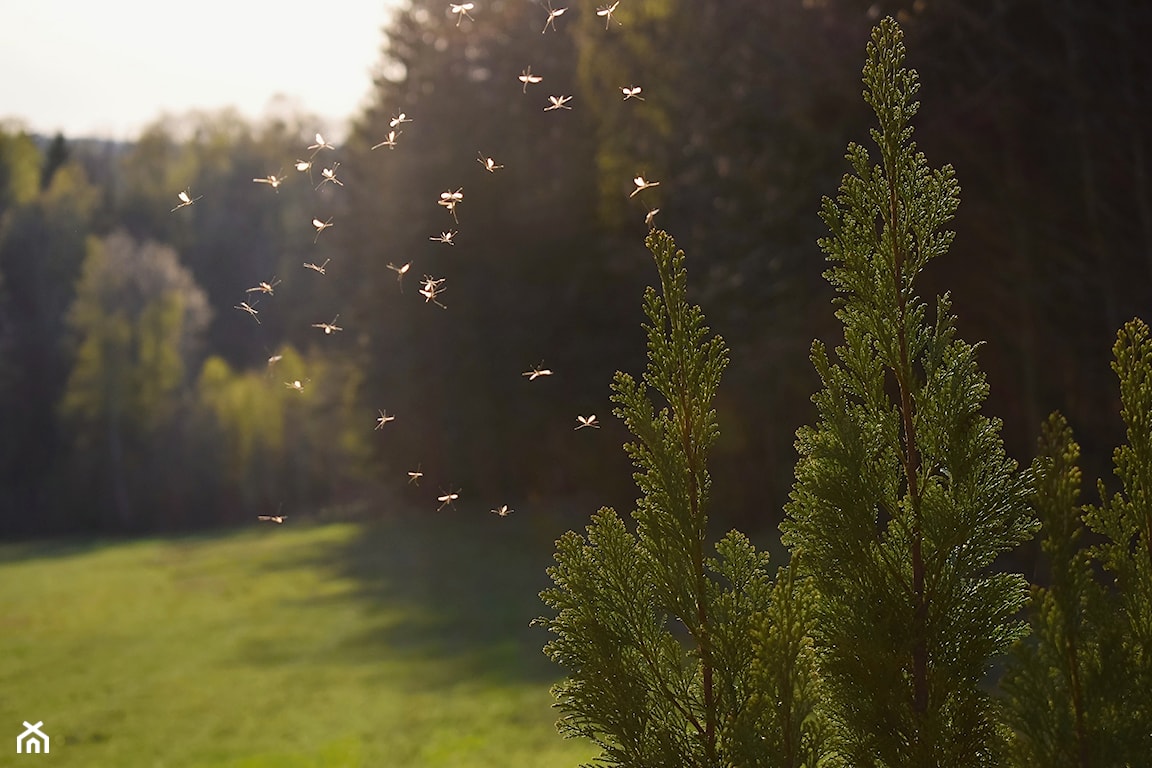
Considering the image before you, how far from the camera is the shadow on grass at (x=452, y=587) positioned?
38.6 feet

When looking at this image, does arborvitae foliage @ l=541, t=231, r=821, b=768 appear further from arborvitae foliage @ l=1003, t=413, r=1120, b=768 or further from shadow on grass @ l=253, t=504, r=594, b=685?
shadow on grass @ l=253, t=504, r=594, b=685

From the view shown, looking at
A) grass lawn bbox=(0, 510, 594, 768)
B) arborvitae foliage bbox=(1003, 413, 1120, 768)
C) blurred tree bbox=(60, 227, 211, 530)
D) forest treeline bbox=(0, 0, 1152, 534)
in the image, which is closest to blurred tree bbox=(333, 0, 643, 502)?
forest treeline bbox=(0, 0, 1152, 534)

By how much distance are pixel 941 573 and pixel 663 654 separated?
25.7 inches

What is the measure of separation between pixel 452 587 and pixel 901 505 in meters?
14.9

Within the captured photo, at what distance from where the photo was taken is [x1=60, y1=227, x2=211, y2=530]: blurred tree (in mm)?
37375

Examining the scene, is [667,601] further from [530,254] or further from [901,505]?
[530,254]

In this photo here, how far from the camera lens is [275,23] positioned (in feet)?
12.9

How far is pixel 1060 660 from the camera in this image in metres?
2.43

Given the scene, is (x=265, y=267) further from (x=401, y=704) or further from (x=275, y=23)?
(x=275, y=23)

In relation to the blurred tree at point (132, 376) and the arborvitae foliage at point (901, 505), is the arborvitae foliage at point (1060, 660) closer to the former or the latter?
the arborvitae foliage at point (901, 505)

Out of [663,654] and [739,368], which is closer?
[663,654]

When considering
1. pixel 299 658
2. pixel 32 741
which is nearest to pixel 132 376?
pixel 299 658

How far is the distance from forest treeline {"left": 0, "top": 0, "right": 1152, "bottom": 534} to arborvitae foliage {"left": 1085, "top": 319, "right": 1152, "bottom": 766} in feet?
7.48

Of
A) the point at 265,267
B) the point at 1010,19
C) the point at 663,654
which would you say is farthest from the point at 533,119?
the point at 265,267
